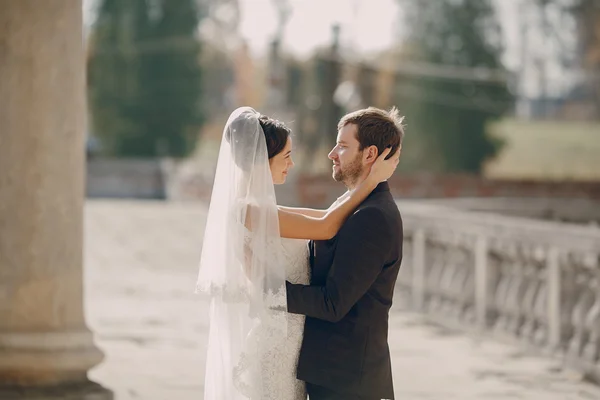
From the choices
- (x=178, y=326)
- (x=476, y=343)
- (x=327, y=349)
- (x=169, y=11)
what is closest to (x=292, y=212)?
(x=327, y=349)

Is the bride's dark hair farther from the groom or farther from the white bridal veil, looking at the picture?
the groom

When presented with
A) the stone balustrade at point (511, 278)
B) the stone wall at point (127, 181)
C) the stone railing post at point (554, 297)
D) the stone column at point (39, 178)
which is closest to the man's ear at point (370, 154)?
the stone column at point (39, 178)

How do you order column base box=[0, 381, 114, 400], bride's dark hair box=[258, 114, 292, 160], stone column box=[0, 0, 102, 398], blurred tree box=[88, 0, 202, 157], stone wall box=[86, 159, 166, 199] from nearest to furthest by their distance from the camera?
bride's dark hair box=[258, 114, 292, 160] → stone column box=[0, 0, 102, 398] → column base box=[0, 381, 114, 400] → stone wall box=[86, 159, 166, 199] → blurred tree box=[88, 0, 202, 157]

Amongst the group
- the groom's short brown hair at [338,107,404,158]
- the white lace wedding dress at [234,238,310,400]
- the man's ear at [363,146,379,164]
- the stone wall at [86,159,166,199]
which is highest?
the groom's short brown hair at [338,107,404,158]

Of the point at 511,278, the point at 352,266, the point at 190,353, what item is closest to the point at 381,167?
the point at 352,266

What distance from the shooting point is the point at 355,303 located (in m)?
4.00

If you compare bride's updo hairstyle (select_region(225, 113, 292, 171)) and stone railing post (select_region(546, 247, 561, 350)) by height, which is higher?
bride's updo hairstyle (select_region(225, 113, 292, 171))

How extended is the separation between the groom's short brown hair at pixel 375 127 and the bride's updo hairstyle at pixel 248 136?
0.26 m

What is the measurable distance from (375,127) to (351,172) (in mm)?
179

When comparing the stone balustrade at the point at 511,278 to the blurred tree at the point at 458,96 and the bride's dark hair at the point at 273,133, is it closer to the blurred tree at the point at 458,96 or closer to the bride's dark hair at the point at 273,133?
the bride's dark hair at the point at 273,133

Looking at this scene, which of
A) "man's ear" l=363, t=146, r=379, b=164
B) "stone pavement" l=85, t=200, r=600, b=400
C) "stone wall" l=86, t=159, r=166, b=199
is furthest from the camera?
"stone wall" l=86, t=159, r=166, b=199

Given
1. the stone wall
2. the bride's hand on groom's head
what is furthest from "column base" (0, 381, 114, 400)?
the stone wall

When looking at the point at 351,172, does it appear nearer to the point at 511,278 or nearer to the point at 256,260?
the point at 256,260

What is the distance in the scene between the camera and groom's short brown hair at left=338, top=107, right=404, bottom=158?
157 inches
